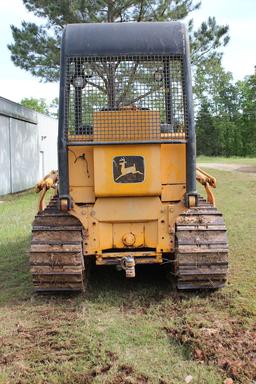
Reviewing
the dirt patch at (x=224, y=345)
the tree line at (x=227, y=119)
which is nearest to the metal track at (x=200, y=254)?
the dirt patch at (x=224, y=345)

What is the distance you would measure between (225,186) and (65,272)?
14.2 m

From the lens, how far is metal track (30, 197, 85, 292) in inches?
209

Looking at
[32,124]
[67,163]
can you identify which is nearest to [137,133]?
→ [67,163]

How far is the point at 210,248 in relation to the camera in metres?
5.33

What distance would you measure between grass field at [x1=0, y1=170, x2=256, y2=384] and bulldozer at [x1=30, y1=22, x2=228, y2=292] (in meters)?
0.31

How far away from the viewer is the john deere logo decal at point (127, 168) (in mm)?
5160

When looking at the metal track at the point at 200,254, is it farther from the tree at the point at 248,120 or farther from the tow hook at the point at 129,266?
the tree at the point at 248,120

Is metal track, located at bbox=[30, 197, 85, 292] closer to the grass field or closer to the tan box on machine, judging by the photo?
the grass field

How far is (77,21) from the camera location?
17062 millimetres

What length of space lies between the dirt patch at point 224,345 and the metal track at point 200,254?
686 mm

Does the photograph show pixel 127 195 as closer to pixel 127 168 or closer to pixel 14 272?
pixel 127 168

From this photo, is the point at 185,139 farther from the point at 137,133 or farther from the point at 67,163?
the point at 67,163

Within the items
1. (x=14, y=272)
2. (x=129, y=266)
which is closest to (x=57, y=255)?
(x=129, y=266)

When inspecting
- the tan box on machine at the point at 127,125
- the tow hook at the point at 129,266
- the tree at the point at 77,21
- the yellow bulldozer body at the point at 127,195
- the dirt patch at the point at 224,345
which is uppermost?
the tree at the point at 77,21
